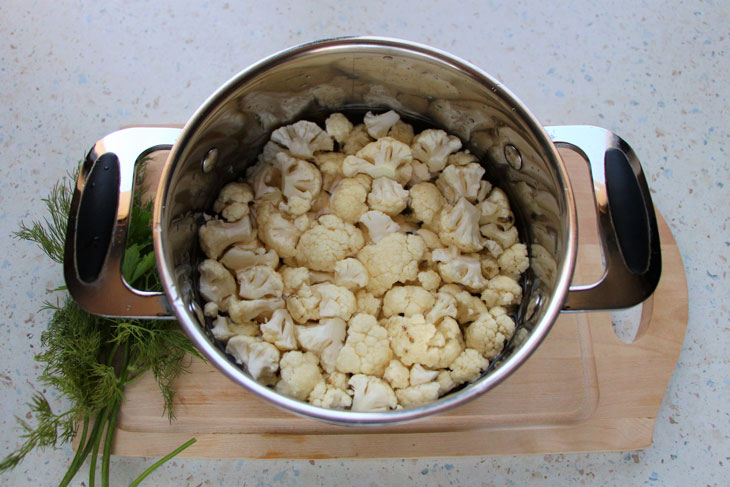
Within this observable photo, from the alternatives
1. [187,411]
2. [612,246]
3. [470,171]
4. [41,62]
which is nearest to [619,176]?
[612,246]

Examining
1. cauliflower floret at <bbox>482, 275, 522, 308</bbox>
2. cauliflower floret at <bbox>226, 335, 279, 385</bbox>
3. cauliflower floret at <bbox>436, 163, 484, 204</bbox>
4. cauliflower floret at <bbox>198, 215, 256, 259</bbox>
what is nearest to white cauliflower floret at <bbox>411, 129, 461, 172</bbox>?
cauliflower floret at <bbox>436, 163, 484, 204</bbox>

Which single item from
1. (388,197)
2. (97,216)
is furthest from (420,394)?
(97,216)

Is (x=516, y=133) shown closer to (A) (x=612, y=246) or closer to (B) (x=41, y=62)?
(A) (x=612, y=246)

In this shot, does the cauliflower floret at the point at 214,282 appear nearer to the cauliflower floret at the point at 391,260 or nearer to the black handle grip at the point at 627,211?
the cauliflower floret at the point at 391,260

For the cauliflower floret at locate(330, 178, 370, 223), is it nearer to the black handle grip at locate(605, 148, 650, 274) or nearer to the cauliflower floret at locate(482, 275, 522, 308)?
the cauliflower floret at locate(482, 275, 522, 308)

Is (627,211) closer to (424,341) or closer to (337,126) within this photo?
(424,341)

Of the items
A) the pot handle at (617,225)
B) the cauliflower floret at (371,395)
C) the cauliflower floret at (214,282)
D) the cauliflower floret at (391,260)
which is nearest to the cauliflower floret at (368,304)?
the cauliflower floret at (391,260)
